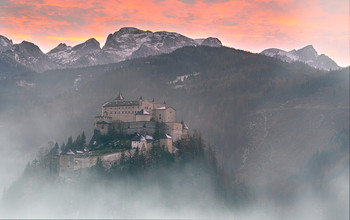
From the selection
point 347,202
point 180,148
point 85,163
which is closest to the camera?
point 85,163

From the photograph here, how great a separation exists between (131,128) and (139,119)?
9.71 ft

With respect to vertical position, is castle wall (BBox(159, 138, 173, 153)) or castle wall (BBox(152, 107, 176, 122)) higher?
castle wall (BBox(152, 107, 176, 122))

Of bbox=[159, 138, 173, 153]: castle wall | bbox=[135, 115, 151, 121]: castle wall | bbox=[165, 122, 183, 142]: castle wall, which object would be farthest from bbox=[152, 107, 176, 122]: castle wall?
bbox=[159, 138, 173, 153]: castle wall

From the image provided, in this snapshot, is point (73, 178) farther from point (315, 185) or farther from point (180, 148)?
point (315, 185)

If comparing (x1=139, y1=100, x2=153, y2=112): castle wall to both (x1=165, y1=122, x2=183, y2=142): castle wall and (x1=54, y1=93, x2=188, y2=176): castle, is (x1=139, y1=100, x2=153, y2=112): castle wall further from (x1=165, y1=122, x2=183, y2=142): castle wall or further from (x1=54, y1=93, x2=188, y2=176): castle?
(x1=165, y1=122, x2=183, y2=142): castle wall

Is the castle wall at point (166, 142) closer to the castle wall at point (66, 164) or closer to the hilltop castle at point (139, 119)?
the hilltop castle at point (139, 119)

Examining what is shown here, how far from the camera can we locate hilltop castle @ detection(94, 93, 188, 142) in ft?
455

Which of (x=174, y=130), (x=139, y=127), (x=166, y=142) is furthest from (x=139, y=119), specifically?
(x=166, y=142)

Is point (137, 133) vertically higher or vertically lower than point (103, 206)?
higher

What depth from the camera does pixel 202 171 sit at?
14088 cm

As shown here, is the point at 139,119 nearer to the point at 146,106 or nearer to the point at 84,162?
the point at 146,106

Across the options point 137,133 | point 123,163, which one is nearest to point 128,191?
point 123,163

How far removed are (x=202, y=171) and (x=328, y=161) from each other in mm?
54597

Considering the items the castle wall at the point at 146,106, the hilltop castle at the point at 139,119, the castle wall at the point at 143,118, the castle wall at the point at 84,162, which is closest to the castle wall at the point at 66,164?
the castle wall at the point at 84,162
